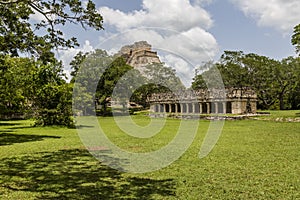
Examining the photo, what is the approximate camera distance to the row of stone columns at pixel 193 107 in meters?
39.1

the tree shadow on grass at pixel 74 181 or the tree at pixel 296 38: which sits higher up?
the tree at pixel 296 38

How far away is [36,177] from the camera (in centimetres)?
814

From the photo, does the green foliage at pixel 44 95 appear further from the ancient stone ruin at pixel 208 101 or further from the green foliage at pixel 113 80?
the ancient stone ruin at pixel 208 101

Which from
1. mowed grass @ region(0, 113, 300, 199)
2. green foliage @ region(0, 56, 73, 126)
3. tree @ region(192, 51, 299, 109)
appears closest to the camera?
mowed grass @ region(0, 113, 300, 199)

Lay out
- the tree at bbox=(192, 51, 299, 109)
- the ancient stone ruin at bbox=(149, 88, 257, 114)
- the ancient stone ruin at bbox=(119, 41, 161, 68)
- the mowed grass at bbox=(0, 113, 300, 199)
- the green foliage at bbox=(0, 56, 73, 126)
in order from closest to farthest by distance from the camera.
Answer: the mowed grass at bbox=(0, 113, 300, 199), the green foliage at bbox=(0, 56, 73, 126), the ancient stone ruin at bbox=(149, 88, 257, 114), the ancient stone ruin at bbox=(119, 41, 161, 68), the tree at bbox=(192, 51, 299, 109)

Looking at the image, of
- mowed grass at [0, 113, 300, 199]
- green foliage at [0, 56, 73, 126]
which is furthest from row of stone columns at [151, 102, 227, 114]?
mowed grass at [0, 113, 300, 199]

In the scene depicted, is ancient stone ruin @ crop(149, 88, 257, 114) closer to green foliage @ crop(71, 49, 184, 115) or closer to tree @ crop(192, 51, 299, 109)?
green foliage @ crop(71, 49, 184, 115)

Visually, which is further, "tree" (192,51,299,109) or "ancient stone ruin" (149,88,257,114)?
"tree" (192,51,299,109)

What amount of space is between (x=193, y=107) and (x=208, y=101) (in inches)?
130

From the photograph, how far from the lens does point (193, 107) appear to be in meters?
42.4

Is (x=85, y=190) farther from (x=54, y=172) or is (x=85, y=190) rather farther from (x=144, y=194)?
(x=54, y=172)

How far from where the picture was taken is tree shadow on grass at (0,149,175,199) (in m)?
6.70

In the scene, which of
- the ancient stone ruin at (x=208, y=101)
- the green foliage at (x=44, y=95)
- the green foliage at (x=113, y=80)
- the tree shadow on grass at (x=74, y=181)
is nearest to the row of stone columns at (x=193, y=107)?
the ancient stone ruin at (x=208, y=101)

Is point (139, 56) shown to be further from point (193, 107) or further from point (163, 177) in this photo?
point (163, 177)
